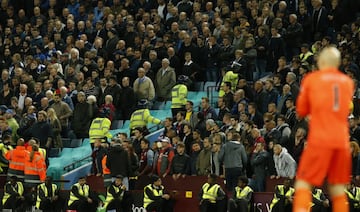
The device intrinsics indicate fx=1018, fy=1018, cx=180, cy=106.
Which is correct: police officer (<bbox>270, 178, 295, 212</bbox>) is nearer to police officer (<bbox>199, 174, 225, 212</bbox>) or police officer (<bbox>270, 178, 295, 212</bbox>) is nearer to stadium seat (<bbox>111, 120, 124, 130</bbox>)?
police officer (<bbox>199, 174, 225, 212</bbox>)

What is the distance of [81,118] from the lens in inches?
1051

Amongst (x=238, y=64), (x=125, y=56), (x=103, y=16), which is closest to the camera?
(x=238, y=64)

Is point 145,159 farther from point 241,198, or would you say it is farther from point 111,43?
point 111,43

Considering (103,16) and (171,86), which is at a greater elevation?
(103,16)

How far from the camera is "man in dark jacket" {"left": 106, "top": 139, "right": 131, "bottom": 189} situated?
2327 cm

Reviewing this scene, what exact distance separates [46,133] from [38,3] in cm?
844

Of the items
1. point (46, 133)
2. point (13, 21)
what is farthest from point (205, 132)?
point (13, 21)

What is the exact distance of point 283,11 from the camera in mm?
27484

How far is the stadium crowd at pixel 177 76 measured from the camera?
23109 millimetres

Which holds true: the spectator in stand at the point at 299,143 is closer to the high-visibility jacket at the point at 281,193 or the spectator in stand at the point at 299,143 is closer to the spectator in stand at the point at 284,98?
the high-visibility jacket at the point at 281,193

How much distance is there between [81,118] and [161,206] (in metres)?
4.50

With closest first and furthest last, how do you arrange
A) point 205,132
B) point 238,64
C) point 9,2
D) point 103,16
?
1. point 205,132
2. point 238,64
3. point 103,16
4. point 9,2

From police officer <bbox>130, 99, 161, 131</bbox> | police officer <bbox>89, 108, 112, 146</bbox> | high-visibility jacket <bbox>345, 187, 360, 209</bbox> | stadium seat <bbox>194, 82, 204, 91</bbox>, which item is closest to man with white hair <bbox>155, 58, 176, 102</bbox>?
stadium seat <bbox>194, 82, 204, 91</bbox>

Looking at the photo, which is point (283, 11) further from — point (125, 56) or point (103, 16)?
point (103, 16)
